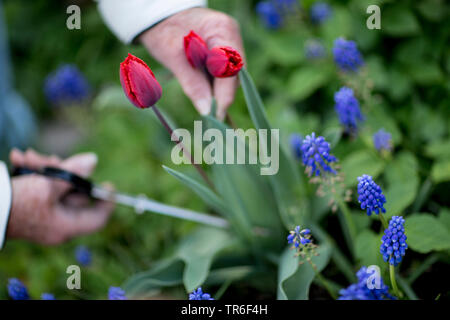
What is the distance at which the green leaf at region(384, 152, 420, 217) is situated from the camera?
0.82 metres

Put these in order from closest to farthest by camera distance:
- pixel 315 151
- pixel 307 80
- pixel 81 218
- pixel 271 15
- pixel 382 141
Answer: pixel 315 151 → pixel 382 141 → pixel 81 218 → pixel 307 80 → pixel 271 15

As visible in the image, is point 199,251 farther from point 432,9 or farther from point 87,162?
point 432,9

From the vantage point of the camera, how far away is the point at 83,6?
111 inches

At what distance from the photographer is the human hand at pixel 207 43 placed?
0.89 m

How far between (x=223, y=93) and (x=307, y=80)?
1.77ft

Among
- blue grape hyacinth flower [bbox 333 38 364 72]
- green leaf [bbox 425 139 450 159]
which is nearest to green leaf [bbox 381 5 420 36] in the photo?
blue grape hyacinth flower [bbox 333 38 364 72]


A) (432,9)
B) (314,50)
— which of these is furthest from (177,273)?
(432,9)

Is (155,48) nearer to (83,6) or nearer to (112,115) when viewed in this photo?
(112,115)

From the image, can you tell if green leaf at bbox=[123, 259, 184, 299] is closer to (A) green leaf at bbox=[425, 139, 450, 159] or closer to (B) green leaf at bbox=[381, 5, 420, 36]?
(A) green leaf at bbox=[425, 139, 450, 159]

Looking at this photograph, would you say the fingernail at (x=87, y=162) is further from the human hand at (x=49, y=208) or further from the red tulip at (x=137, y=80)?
the red tulip at (x=137, y=80)

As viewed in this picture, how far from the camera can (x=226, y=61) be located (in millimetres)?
735

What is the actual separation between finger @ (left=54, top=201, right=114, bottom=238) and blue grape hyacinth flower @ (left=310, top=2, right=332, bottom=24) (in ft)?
2.98

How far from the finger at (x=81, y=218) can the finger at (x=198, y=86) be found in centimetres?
53
